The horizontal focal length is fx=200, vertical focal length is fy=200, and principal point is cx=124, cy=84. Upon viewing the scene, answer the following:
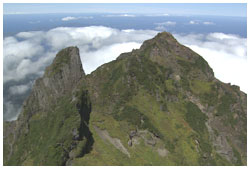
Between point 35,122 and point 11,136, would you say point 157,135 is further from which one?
point 11,136

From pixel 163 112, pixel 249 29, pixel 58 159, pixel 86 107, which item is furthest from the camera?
pixel 163 112

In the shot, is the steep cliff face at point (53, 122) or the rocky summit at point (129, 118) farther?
the rocky summit at point (129, 118)

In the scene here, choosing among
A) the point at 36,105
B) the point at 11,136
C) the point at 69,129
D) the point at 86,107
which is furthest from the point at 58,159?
the point at 11,136

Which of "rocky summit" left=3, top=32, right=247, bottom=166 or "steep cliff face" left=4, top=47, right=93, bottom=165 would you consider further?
"rocky summit" left=3, top=32, right=247, bottom=166

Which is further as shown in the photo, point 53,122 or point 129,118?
point 129,118

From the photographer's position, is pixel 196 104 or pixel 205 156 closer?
pixel 205 156

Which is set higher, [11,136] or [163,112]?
[163,112]

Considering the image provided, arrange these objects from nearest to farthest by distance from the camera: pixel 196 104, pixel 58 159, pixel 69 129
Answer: pixel 58 159 < pixel 69 129 < pixel 196 104

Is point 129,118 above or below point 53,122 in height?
below
